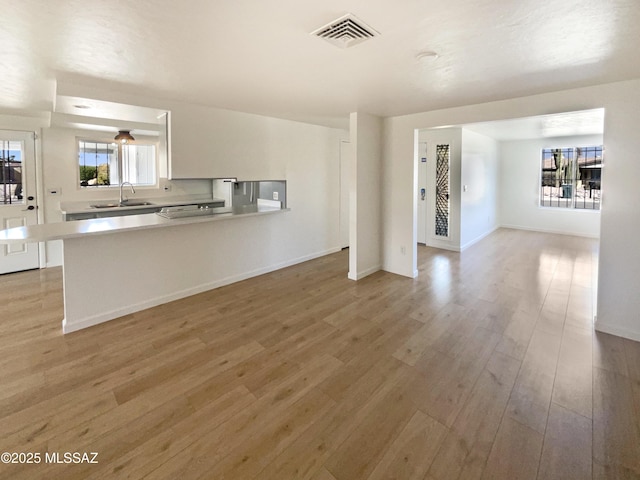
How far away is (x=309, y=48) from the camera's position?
85.1 inches

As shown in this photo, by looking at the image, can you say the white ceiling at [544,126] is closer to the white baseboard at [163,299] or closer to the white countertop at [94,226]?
the white baseboard at [163,299]

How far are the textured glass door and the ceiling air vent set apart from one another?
16.2ft

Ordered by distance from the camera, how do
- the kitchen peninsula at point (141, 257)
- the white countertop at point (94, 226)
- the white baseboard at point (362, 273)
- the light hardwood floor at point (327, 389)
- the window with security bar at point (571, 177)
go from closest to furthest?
the light hardwood floor at point (327, 389) < the white countertop at point (94, 226) < the kitchen peninsula at point (141, 257) < the white baseboard at point (362, 273) < the window with security bar at point (571, 177)

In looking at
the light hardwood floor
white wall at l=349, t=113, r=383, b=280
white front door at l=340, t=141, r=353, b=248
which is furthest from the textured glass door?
the light hardwood floor

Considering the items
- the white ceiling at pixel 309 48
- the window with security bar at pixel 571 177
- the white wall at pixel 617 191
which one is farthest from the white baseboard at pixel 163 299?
the window with security bar at pixel 571 177

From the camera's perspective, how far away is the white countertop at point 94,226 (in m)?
2.72

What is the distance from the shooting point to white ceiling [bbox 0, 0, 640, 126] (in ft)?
5.52

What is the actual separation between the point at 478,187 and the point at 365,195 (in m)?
3.80

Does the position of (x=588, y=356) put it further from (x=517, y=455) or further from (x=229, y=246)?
(x=229, y=246)

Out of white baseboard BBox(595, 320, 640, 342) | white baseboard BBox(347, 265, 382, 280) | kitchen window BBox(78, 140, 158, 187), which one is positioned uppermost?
kitchen window BBox(78, 140, 158, 187)

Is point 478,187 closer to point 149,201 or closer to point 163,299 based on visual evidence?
point 163,299

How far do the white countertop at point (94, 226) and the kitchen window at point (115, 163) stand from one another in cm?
249

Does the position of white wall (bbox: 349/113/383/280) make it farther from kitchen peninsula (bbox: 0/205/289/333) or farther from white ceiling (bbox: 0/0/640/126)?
kitchen peninsula (bbox: 0/205/289/333)

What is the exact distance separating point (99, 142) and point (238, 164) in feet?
10.0
